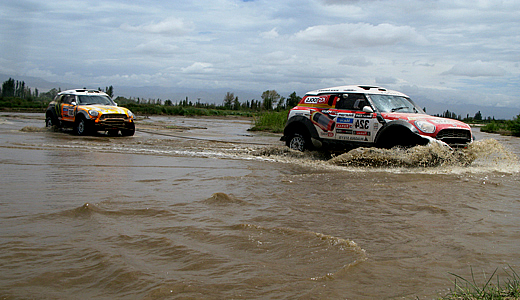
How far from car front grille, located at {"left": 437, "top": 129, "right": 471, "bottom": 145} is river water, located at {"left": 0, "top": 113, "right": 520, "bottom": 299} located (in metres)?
0.76

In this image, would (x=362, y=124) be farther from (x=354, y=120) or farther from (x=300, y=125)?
(x=300, y=125)

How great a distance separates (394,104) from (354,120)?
1.02m

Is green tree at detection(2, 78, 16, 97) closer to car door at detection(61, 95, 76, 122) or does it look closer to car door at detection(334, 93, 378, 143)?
car door at detection(61, 95, 76, 122)

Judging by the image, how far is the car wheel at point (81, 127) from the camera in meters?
15.9

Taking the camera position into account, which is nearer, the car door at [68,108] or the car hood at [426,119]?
the car hood at [426,119]

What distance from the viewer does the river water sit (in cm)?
308

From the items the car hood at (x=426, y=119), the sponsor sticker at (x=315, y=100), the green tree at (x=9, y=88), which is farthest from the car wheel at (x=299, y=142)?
the green tree at (x=9, y=88)

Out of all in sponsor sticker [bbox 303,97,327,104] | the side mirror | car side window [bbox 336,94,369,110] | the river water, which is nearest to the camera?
the river water

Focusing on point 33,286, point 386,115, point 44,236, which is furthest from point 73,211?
point 386,115

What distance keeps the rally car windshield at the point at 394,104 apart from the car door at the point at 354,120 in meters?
0.27

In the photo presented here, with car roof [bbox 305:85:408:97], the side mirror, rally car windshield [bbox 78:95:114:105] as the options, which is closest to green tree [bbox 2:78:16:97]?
rally car windshield [bbox 78:95:114:105]

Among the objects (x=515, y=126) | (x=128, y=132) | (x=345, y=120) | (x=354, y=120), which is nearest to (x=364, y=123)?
(x=354, y=120)

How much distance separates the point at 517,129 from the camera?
25.3 metres

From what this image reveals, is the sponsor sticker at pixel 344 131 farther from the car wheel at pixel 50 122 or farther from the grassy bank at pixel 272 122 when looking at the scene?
the car wheel at pixel 50 122
